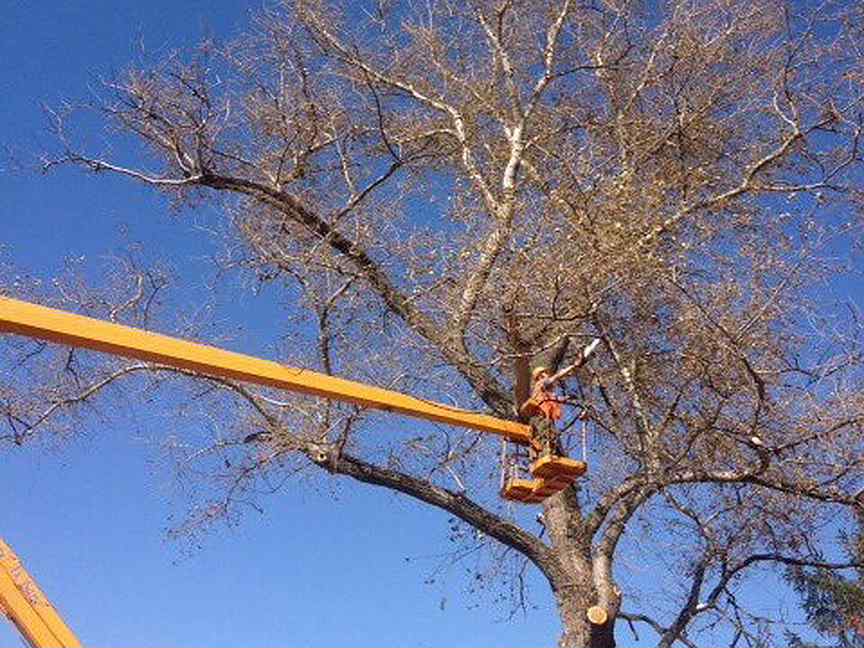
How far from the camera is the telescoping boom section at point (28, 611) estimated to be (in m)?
9.23

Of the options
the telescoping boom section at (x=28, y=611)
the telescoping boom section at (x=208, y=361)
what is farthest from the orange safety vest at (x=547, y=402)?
the telescoping boom section at (x=28, y=611)

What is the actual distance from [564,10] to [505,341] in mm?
5205

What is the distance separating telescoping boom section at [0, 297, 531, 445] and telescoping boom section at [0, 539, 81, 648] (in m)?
2.31

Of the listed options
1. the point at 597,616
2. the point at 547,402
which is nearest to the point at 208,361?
the point at 547,402

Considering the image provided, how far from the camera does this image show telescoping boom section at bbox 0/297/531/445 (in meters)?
7.80

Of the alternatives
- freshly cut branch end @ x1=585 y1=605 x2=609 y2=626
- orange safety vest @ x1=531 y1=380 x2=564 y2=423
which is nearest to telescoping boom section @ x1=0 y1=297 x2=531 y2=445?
orange safety vest @ x1=531 y1=380 x2=564 y2=423

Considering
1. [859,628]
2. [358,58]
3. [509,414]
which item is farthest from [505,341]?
[859,628]

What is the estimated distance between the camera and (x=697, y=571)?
11.6m

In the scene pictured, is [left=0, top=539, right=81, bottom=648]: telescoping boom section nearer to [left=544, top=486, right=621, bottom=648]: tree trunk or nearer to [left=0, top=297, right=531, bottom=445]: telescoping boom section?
[left=0, top=297, right=531, bottom=445]: telescoping boom section

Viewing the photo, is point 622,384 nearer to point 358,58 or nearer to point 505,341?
point 505,341

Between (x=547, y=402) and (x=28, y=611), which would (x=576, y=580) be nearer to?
(x=547, y=402)

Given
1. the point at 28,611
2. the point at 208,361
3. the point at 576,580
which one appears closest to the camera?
the point at 208,361

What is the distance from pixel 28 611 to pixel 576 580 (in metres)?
4.60

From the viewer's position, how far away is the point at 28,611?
9242 millimetres
